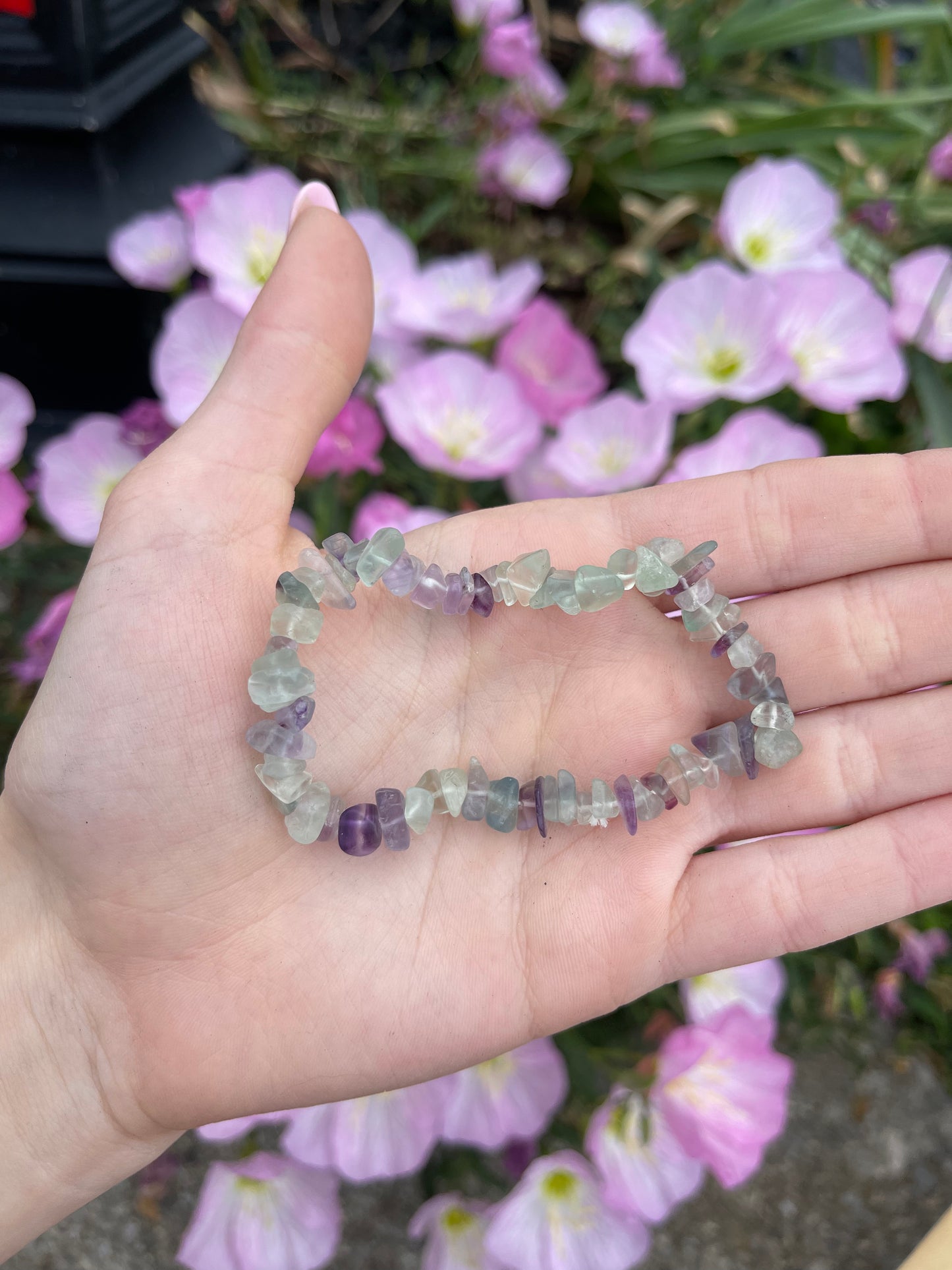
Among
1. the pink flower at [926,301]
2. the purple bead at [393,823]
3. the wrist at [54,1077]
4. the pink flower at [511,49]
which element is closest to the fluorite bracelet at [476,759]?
the purple bead at [393,823]

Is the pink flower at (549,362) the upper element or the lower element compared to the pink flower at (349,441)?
upper

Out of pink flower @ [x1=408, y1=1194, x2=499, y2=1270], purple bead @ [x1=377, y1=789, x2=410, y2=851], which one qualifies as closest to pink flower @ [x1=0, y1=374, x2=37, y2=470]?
purple bead @ [x1=377, y1=789, x2=410, y2=851]

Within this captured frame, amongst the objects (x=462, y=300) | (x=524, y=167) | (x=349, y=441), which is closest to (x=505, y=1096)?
(x=349, y=441)

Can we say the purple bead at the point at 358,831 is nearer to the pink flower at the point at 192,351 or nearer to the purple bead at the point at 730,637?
the purple bead at the point at 730,637

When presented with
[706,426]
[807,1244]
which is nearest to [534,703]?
[706,426]

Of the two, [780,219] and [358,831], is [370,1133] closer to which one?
[358,831]
